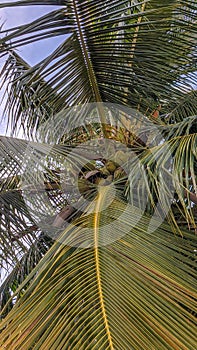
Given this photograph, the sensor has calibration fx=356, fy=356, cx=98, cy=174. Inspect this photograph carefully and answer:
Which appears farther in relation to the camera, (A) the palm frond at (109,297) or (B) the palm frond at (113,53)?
(B) the palm frond at (113,53)

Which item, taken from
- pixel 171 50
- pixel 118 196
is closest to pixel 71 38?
pixel 171 50

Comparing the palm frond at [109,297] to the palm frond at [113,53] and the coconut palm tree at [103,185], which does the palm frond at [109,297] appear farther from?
the palm frond at [113,53]

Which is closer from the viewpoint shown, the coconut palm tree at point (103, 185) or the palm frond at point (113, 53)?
the coconut palm tree at point (103, 185)

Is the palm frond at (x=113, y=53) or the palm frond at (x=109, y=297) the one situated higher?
the palm frond at (x=113, y=53)

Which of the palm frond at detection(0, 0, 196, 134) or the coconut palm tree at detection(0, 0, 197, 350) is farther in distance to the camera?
the palm frond at detection(0, 0, 196, 134)

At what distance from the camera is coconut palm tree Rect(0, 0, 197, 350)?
0.73 metres

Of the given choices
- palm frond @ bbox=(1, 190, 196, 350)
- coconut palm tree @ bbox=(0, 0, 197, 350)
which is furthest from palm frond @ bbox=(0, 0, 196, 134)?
palm frond @ bbox=(1, 190, 196, 350)

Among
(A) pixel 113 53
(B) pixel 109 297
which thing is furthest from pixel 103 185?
(B) pixel 109 297

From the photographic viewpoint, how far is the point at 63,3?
111cm

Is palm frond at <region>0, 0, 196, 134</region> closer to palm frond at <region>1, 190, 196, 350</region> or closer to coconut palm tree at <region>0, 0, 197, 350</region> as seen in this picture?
coconut palm tree at <region>0, 0, 197, 350</region>

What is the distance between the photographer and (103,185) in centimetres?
139

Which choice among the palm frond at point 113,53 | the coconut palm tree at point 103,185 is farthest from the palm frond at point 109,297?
the palm frond at point 113,53

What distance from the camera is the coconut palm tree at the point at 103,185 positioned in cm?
73

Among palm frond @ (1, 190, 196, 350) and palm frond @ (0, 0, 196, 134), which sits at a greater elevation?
palm frond @ (0, 0, 196, 134)
